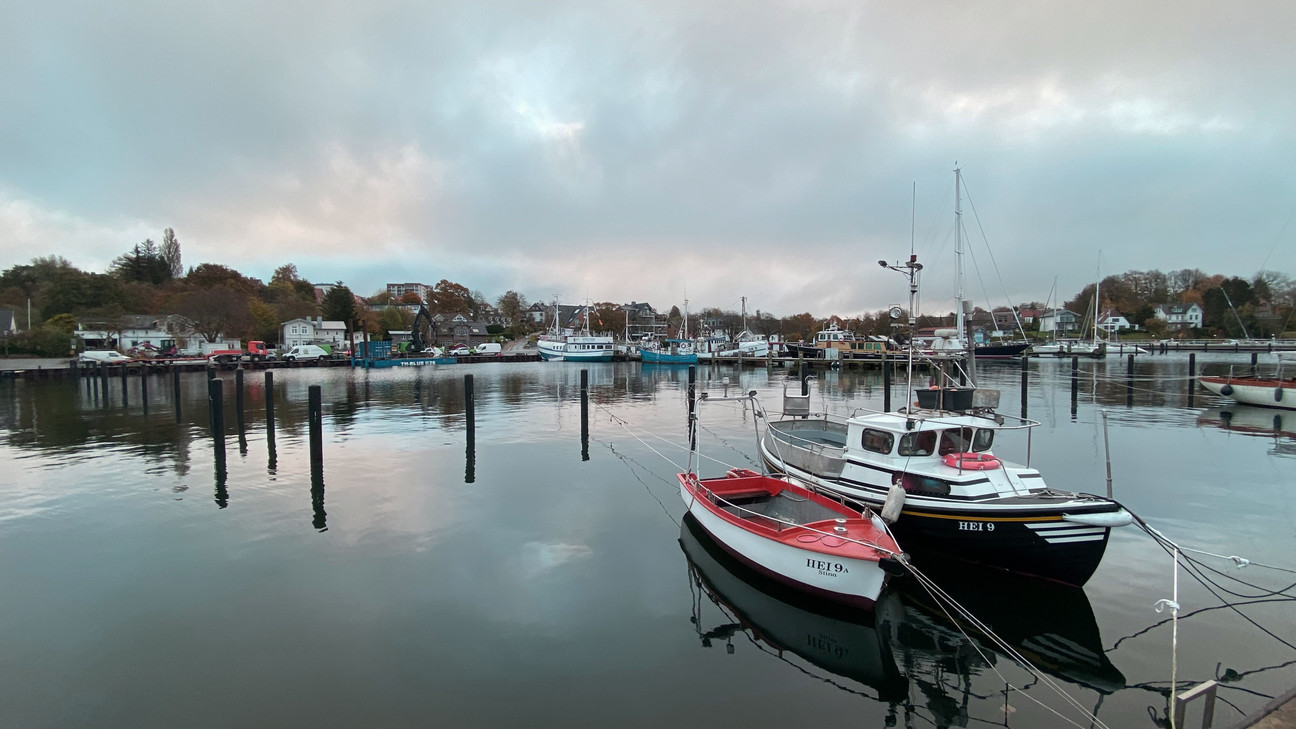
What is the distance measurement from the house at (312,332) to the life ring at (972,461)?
325 ft

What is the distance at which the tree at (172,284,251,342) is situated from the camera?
7206 centimetres

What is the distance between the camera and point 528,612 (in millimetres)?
9141

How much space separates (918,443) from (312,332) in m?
104

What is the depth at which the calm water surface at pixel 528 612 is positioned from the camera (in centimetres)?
696

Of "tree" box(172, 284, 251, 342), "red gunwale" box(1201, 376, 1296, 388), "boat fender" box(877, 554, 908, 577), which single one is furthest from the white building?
"tree" box(172, 284, 251, 342)

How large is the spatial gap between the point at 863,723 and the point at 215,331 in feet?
297

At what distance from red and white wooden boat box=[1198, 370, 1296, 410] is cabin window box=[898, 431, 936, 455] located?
28.6 metres

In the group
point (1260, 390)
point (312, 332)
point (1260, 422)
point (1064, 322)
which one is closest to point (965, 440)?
point (1260, 422)

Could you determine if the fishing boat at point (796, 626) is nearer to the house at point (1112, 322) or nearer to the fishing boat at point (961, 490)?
the fishing boat at point (961, 490)

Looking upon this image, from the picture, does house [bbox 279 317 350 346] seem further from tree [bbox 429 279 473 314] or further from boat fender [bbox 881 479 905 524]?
boat fender [bbox 881 479 905 524]

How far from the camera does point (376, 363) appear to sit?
249 feet

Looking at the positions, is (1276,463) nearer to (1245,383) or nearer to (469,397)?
(1245,383)

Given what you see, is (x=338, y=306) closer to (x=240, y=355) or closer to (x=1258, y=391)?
(x=240, y=355)

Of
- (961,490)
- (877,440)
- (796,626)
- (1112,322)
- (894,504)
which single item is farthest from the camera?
(1112,322)
